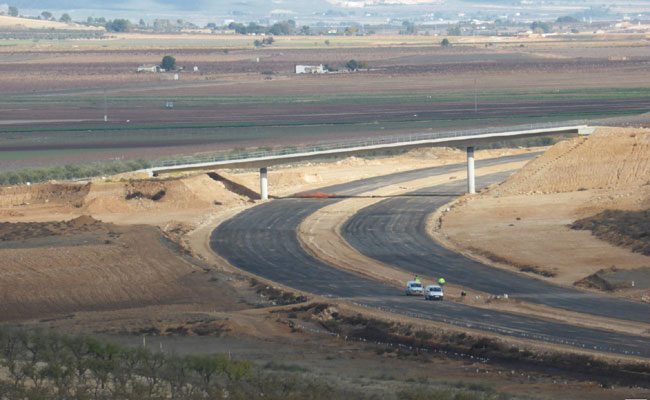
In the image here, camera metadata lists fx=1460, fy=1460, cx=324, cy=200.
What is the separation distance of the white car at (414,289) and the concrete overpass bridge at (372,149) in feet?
119

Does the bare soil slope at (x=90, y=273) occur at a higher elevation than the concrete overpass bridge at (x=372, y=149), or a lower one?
lower

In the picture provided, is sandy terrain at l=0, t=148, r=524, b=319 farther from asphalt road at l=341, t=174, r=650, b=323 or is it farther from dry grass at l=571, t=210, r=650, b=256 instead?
dry grass at l=571, t=210, r=650, b=256

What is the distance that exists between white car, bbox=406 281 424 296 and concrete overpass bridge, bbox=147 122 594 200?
1433 inches

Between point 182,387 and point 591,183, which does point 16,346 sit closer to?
point 182,387

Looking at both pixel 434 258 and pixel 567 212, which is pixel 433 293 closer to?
pixel 434 258

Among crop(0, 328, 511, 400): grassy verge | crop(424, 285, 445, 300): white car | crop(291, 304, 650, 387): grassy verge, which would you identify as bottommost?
crop(424, 285, 445, 300): white car

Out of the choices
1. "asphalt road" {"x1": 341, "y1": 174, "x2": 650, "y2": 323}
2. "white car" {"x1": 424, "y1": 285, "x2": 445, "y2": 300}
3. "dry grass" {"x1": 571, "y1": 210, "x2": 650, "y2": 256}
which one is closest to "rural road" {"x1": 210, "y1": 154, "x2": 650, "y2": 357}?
"white car" {"x1": 424, "y1": 285, "x2": 445, "y2": 300}

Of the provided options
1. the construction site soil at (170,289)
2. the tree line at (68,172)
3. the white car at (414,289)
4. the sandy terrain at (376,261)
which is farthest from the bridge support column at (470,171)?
the white car at (414,289)

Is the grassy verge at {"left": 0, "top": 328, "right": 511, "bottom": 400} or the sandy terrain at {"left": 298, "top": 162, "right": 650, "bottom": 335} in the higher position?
the grassy verge at {"left": 0, "top": 328, "right": 511, "bottom": 400}

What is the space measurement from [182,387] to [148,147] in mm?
93167

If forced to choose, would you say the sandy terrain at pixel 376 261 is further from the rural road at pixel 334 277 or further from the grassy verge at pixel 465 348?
the grassy verge at pixel 465 348

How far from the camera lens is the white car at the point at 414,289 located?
6200 centimetres

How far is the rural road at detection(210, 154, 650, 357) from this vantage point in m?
51.7

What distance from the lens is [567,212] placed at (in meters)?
87.5
